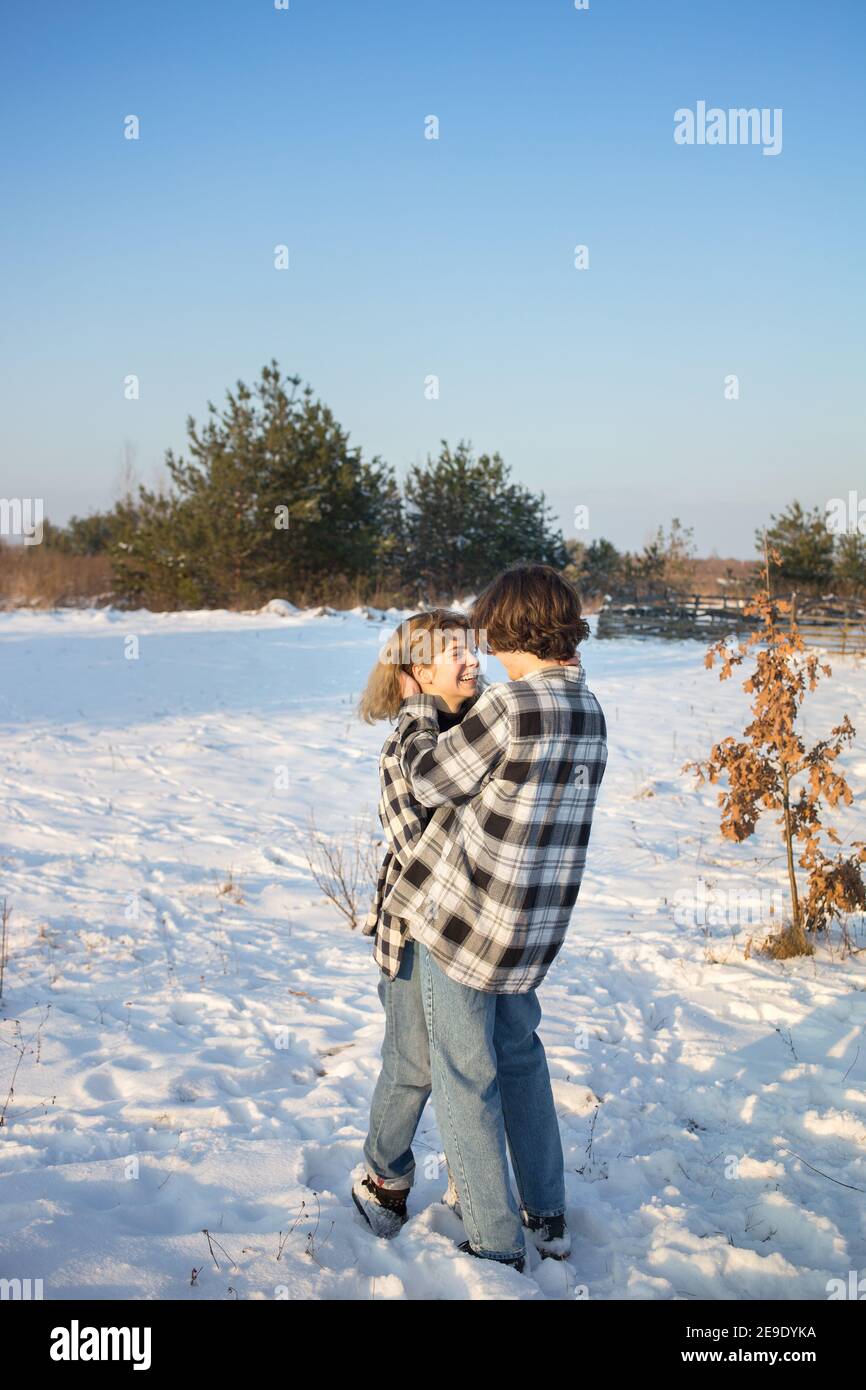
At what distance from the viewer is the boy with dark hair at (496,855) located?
7.43 feet

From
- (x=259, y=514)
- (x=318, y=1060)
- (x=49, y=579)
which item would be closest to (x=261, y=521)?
(x=259, y=514)

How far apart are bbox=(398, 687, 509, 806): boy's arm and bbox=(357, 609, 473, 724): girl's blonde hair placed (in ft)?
1.11

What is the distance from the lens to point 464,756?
7.41 feet

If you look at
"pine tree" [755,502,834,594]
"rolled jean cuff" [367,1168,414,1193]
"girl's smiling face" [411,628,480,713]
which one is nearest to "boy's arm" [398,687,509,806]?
"girl's smiling face" [411,628,480,713]

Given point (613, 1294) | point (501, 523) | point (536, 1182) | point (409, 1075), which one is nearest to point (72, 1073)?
point (409, 1075)

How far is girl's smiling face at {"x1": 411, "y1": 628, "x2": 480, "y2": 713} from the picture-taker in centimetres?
259

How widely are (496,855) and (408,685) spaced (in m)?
0.61

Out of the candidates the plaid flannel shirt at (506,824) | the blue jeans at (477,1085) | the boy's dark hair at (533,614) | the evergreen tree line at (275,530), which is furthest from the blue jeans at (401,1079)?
the evergreen tree line at (275,530)

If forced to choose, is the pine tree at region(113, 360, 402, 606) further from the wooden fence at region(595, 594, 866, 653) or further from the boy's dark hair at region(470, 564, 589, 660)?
the boy's dark hair at region(470, 564, 589, 660)

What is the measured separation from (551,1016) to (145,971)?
2.09 meters

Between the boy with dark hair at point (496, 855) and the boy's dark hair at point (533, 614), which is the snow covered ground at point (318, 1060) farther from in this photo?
the boy's dark hair at point (533, 614)

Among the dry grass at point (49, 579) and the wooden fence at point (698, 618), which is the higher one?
the dry grass at point (49, 579)

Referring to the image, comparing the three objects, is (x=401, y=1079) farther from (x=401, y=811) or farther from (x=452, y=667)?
(x=452, y=667)

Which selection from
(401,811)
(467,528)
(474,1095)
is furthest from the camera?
(467,528)
